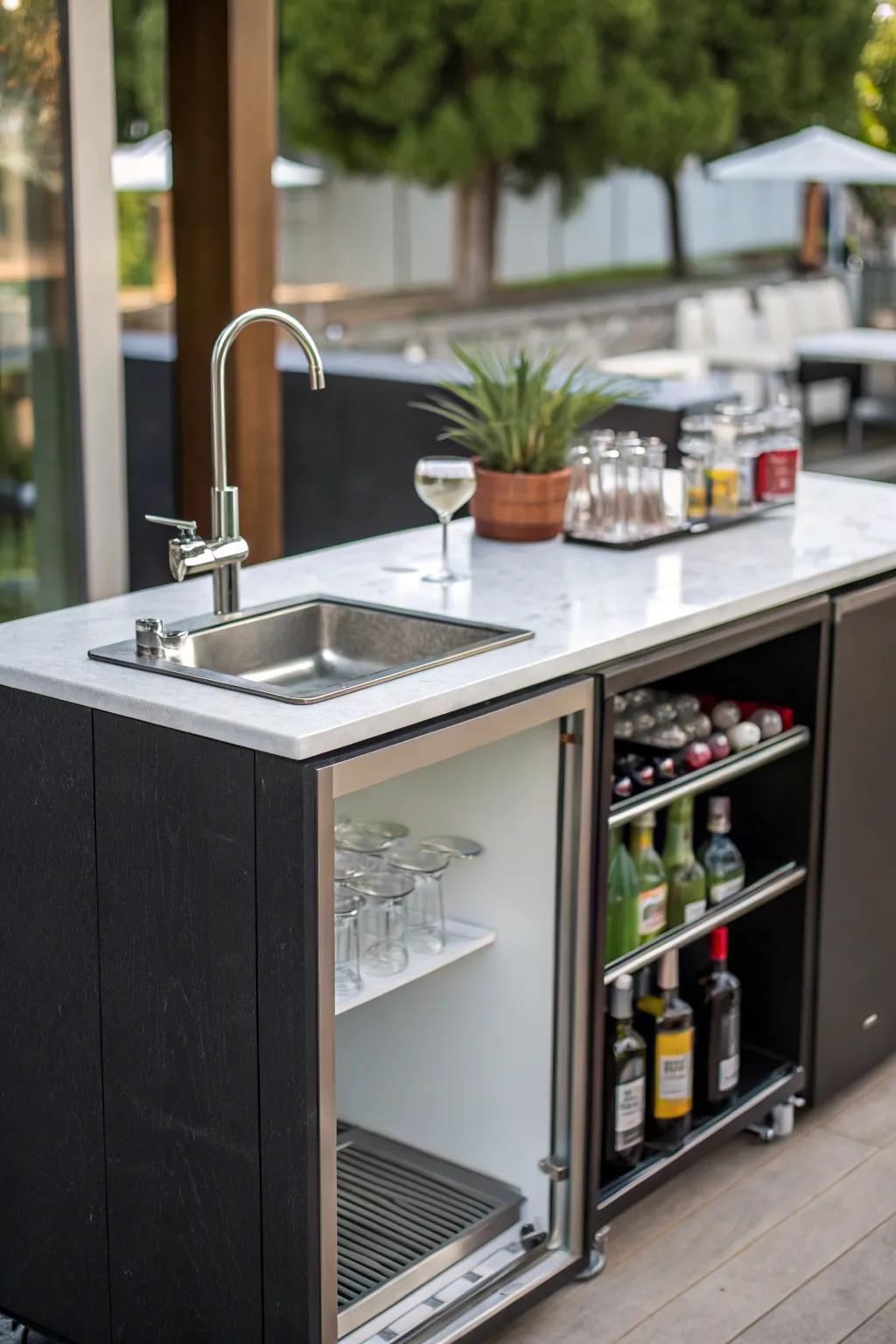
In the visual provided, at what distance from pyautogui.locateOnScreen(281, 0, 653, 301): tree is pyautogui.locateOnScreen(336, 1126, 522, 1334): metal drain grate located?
38.8ft

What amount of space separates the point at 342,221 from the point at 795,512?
13.9m

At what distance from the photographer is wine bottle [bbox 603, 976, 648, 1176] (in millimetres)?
2779

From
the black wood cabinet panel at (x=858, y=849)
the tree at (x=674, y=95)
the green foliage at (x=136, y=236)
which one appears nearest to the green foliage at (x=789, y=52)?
the tree at (x=674, y=95)

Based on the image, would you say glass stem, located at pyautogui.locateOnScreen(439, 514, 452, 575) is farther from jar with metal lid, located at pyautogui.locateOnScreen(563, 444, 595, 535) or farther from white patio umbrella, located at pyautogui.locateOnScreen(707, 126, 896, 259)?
white patio umbrella, located at pyautogui.locateOnScreen(707, 126, 896, 259)

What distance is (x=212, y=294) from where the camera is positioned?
4289 mm

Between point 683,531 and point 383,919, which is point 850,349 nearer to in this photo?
point 683,531

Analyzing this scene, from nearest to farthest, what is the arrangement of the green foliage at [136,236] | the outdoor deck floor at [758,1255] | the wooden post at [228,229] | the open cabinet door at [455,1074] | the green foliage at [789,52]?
the open cabinet door at [455,1074] < the outdoor deck floor at [758,1255] < the wooden post at [228,229] < the green foliage at [136,236] < the green foliage at [789,52]

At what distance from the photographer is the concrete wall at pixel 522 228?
656 inches

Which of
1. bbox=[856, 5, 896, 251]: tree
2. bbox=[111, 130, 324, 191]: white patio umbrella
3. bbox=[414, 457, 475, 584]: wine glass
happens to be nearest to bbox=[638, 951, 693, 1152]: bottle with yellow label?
bbox=[414, 457, 475, 584]: wine glass

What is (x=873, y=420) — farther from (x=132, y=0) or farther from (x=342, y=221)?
(x=132, y=0)

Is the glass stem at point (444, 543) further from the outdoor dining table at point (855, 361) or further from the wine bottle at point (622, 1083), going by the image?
the outdoor dining table at point (855, 361)

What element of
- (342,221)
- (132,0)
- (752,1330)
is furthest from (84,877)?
(342,221)

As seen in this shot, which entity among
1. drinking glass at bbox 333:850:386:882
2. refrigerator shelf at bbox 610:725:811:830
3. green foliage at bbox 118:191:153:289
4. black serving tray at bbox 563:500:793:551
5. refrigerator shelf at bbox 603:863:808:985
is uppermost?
green foliage at bbox 118:191:153:289

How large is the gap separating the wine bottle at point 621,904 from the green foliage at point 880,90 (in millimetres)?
15335
